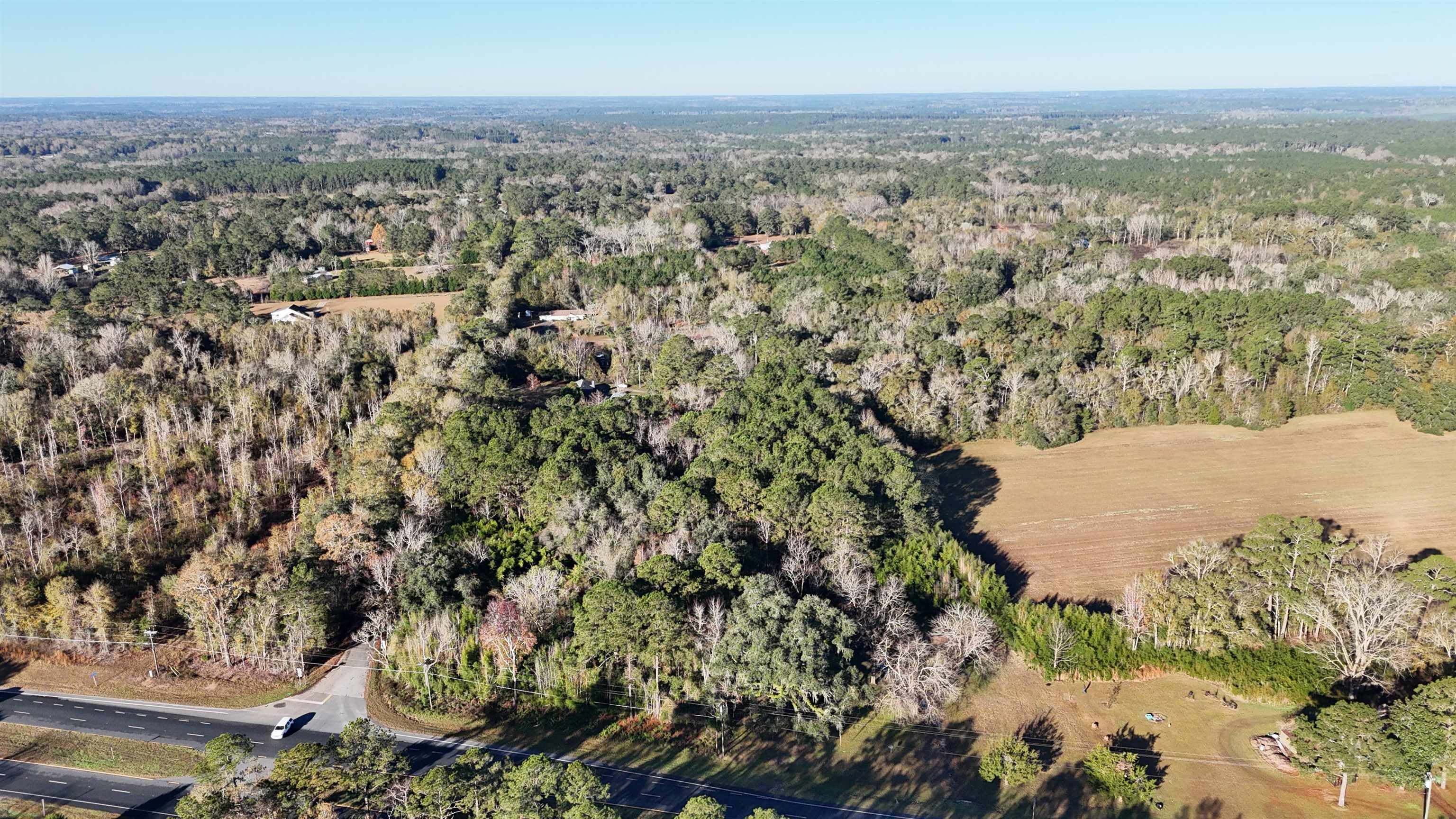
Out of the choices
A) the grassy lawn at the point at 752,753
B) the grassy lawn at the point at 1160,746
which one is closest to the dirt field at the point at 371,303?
the grassy lawn at the point at 752,753

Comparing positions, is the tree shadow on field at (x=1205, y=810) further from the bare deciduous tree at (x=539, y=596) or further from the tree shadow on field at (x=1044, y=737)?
the bare deciduous tree at (x=539, y=596)

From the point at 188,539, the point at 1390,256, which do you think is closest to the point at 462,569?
the point at 188,539

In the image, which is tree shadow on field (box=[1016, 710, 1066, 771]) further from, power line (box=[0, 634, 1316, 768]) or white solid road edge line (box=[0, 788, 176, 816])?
white solid road edge line (box=[0, 788, 176, 816])

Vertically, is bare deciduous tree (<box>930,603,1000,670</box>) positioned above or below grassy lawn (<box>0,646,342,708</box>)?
above

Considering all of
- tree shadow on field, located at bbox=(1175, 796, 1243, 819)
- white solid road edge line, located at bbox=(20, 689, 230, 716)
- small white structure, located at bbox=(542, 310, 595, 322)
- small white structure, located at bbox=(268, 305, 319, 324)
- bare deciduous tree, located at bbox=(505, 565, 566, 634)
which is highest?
small white structure, located at bbox=(268, 305, 319, 324)

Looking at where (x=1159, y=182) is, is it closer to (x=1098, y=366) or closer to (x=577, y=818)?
(x=1098, y=366)

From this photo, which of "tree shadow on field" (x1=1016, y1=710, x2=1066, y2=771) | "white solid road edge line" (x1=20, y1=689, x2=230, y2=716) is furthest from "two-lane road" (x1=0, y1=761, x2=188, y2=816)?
"tree shadow on field" (x1=1016, y1=710, x2=1066, y2=771)

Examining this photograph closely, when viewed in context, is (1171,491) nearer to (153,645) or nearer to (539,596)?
(539,596)
